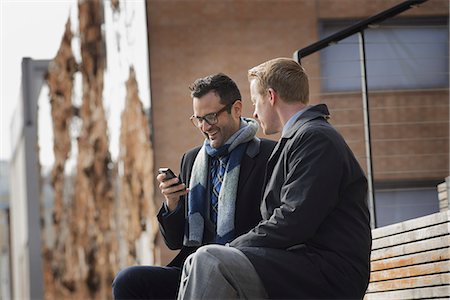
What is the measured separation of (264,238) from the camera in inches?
141

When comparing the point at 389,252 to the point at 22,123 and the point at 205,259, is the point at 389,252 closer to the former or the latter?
the point at 205,259

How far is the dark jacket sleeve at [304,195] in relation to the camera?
3.52 m

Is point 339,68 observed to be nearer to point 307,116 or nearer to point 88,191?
point 88,191

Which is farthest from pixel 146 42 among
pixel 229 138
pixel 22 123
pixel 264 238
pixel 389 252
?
pixel 264 238

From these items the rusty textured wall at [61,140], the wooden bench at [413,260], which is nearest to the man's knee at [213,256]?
the wooden bench at [413,260]

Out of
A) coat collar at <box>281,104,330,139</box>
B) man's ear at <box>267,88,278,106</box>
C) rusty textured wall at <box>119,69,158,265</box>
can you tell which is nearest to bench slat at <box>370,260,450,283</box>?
coat collar at <box>281,104,330,139</box>

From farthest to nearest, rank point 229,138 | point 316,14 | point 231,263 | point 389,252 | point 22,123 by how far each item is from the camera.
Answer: point 22,123
point 316,14
point 389,252
point 229,138
point 231,263

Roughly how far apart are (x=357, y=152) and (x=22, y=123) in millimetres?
4167

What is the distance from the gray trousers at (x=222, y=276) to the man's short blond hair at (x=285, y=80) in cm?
59

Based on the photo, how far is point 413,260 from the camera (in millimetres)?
5000

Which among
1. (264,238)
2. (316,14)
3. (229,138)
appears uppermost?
(316,14)

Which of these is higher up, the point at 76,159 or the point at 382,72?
the point at 382,72

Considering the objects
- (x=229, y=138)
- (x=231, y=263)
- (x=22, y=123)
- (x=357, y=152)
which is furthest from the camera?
(x=22, y=123)

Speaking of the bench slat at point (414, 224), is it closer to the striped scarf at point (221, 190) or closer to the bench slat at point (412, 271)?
the bench slat at point (412, 271)
